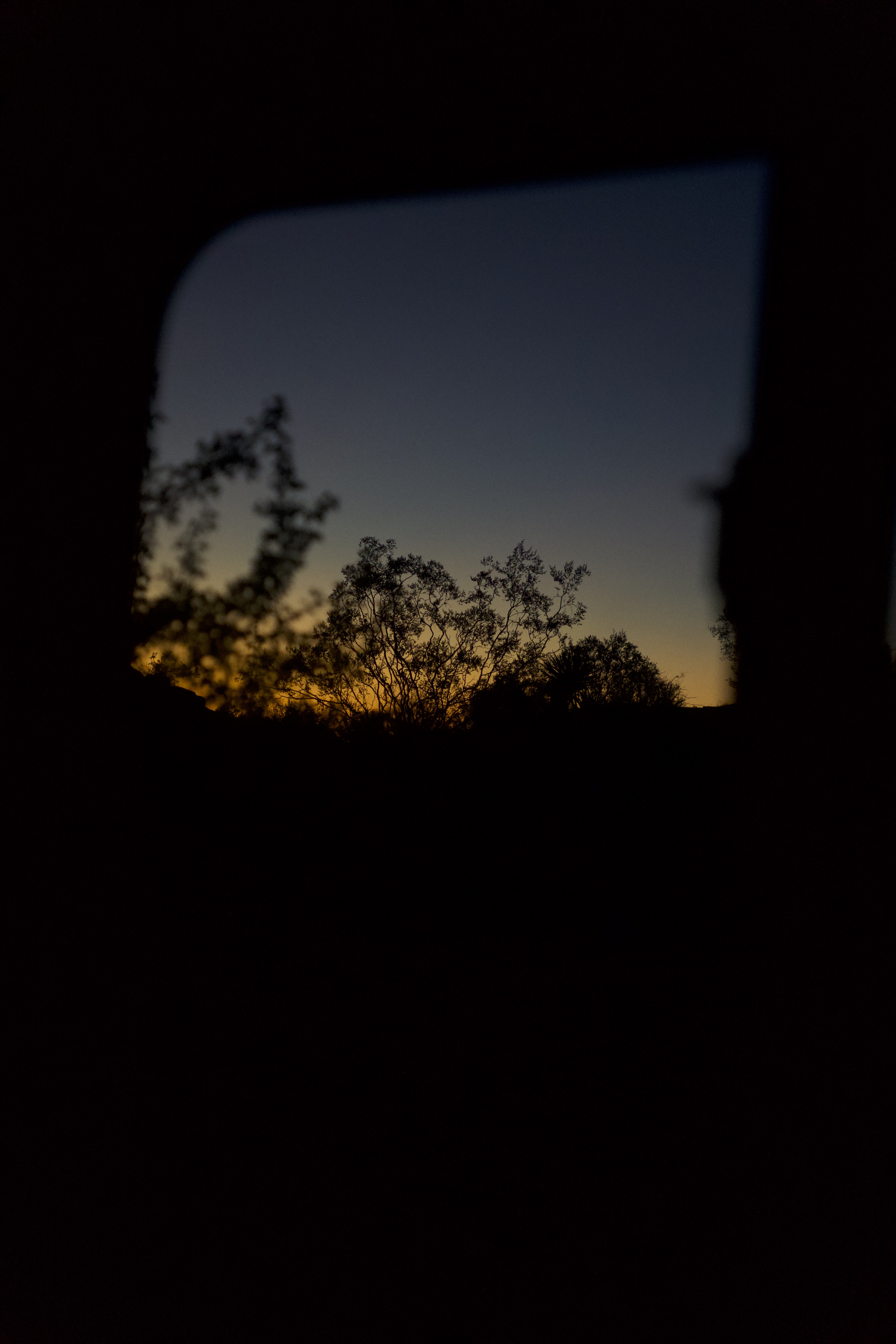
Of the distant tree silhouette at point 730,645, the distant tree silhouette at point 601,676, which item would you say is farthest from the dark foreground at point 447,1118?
the distant tree silhouette at point 601,676

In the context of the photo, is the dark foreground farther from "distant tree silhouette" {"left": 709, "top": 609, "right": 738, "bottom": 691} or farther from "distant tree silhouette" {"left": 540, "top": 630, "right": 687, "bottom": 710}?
"distant tree silhouette" {"left": 540, "top": 630, "right": 687, "bottom": 710}

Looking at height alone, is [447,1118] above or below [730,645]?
below

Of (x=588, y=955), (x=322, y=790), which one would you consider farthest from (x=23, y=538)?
(x=322, y=790)

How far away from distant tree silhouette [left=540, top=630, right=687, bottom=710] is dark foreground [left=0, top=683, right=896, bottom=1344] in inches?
164

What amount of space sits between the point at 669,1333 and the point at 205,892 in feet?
4.47

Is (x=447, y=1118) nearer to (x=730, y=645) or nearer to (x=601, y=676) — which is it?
(x=730, y=645)

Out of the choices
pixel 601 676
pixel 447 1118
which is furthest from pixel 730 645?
pixel 601 676

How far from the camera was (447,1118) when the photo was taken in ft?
4.35

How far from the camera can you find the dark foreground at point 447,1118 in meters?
1.00

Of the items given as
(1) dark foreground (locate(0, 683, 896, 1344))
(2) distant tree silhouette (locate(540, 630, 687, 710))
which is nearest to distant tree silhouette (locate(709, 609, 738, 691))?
(1) dark foreground (locate(0, 683, 896, 1344))

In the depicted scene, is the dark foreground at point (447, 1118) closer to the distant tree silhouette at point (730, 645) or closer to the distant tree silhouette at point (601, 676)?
the distant tree silhouette at point (730, 645)

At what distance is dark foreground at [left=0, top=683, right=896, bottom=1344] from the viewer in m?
1.00

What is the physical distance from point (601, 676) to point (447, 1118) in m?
5.15

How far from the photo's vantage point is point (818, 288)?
107cm
